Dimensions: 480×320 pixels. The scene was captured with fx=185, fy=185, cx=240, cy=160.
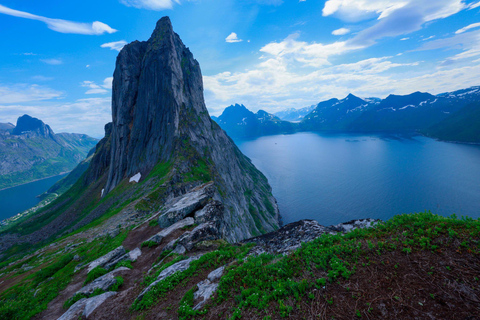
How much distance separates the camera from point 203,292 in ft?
34.9

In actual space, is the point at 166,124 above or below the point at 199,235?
above

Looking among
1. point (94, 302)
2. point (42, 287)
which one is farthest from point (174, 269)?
point (42, 287)

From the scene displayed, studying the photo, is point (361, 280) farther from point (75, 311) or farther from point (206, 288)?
point (75, 311)

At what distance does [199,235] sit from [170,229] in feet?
15.5

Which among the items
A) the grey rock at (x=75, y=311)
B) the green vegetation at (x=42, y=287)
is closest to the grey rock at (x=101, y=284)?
the grey rock at (x=75, y=311)

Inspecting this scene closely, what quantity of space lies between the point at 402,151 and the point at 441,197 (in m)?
104

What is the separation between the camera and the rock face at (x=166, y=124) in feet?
172

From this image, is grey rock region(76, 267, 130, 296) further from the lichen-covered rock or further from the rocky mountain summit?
the rocky mountain summit

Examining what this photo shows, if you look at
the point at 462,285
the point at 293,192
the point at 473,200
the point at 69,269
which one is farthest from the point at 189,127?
the point at 473,200

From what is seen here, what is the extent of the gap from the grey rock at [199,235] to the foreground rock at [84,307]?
599 centimetres

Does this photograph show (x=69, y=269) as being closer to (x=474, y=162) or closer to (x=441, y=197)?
(x=441, y=197)

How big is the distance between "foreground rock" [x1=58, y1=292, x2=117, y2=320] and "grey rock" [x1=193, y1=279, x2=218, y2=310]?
7.12 meters

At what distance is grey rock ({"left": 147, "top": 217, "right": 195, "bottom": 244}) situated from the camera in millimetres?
20056

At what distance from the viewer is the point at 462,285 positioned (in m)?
6.95
